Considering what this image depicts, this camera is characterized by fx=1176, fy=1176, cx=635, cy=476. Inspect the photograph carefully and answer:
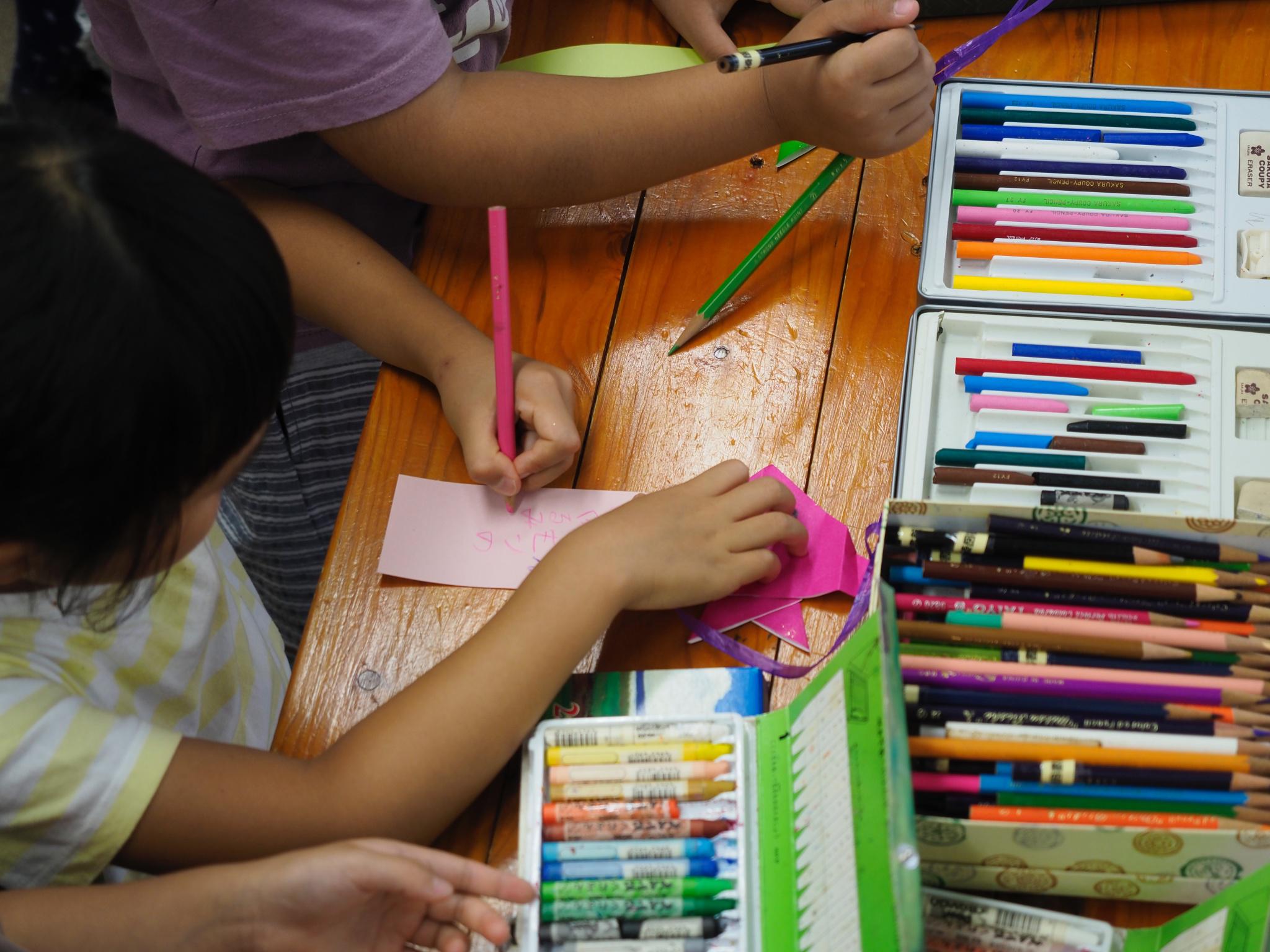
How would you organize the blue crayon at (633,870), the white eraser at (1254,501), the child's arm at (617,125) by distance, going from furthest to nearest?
the child's arm at (617,125) → the white eraser at (1254,501) → the blue crayon at (633,870)

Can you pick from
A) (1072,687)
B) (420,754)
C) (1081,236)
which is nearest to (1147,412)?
(1081,236)

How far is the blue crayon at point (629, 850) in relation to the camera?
558mm

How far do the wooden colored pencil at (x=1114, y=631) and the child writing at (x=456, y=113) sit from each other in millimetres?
268

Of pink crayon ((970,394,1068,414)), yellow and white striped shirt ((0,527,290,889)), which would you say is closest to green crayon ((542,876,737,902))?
yellow and white striped shirt ((0,527,290,889))

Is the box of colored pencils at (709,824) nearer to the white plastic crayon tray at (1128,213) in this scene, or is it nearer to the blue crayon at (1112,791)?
the blue crayon at (1112,791)

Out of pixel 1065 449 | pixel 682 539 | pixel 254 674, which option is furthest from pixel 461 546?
pixel 1065 449

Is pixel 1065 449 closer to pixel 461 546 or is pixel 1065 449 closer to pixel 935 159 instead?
pixel 935 159

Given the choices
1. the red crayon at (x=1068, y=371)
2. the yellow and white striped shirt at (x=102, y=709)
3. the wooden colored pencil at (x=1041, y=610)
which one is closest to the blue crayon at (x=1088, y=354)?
the red crayon at (x=1068, y=371)

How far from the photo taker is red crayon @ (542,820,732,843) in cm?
56

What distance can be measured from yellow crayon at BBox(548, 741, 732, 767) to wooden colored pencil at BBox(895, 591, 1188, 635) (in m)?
0.12

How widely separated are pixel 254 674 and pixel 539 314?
33 centimetres

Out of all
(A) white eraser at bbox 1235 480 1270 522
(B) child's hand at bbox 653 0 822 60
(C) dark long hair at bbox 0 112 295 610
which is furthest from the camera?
(B) child's hand at bbox 653 0 822 60

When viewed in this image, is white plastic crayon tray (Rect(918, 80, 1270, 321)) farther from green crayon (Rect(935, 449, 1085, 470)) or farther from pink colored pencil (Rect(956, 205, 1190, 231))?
green crayon (Rect(935, 449, 1085, 470))

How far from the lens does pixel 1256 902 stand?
477mm
